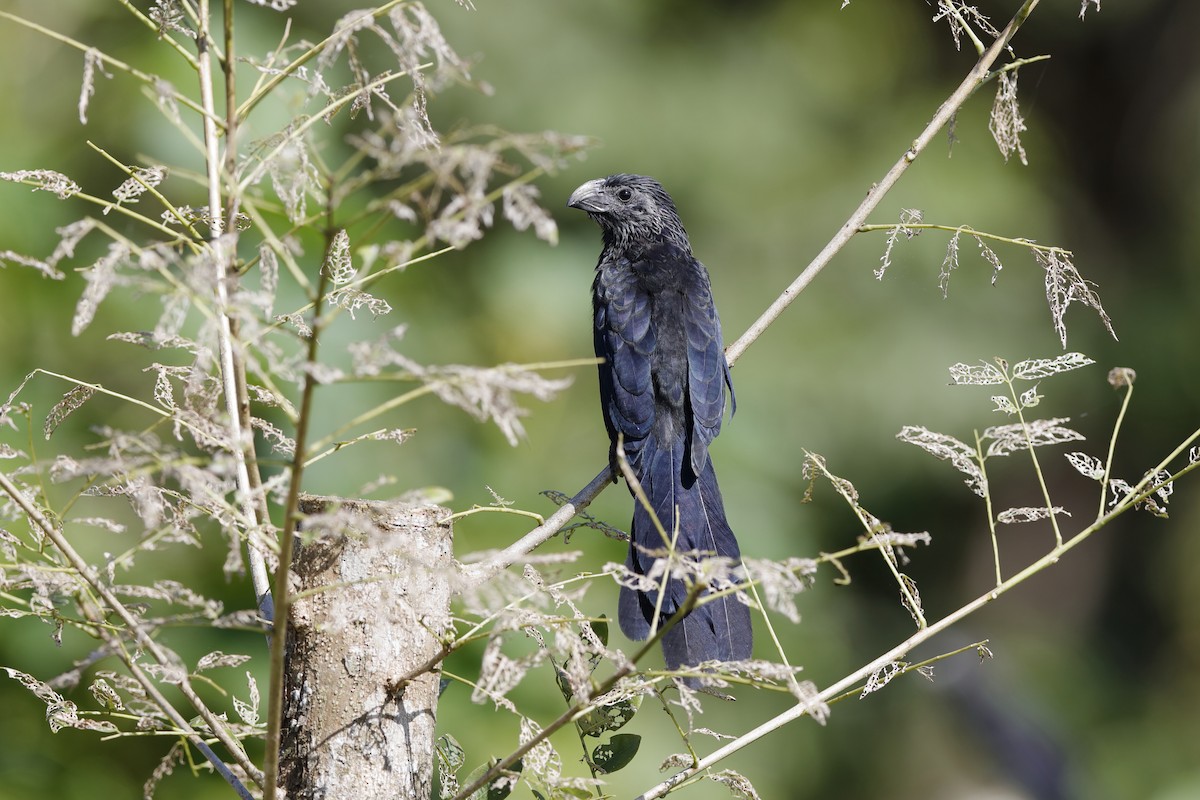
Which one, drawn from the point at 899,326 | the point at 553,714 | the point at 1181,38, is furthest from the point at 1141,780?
the point at 1181,38

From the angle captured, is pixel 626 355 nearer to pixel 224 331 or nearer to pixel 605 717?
pixel 605 717

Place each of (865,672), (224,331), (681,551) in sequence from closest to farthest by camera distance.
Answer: (224,331) < (865,672) < (681,551)

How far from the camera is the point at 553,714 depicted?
372cm

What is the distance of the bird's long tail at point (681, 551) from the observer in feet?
5.90

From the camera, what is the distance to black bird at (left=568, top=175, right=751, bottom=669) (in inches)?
101

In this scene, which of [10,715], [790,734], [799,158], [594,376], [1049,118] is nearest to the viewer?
[10,715]

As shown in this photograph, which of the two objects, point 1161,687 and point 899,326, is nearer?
point 899,326

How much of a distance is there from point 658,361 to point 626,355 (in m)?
0.09

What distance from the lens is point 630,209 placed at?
11.6ft

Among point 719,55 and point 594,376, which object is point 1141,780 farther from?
point 719,55

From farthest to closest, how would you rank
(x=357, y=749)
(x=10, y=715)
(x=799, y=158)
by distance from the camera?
(x=799, y=158) < (x=10, y=715) < (x=357, y=749)

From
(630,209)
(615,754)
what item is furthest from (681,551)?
(630,209)

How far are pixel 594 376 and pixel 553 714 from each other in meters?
2.37

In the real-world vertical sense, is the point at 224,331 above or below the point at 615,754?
above
